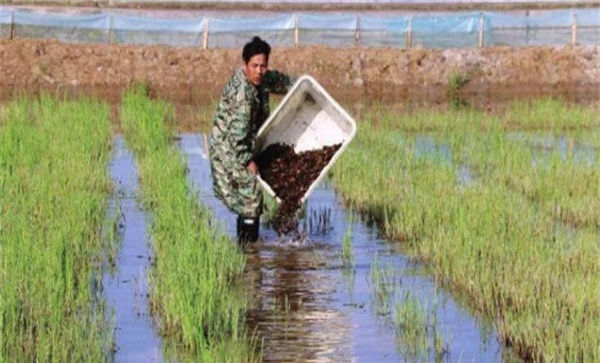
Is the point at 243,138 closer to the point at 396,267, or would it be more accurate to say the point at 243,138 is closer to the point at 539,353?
the point at 396,267

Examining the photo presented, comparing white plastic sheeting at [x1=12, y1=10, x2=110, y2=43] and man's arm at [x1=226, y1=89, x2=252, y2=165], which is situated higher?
white plastic sheeting at [x1=12, y1=10, x2=110, y2=43]

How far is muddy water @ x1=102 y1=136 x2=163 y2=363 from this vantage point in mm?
4844

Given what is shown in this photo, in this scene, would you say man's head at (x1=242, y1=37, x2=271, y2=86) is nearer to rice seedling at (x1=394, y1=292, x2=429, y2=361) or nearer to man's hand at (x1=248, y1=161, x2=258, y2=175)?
man's hand at (x1=248, y1=161, x2=258, y2=175)

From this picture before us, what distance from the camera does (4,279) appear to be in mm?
5195

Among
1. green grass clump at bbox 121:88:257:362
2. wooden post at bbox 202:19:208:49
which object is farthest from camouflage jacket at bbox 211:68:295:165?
wooden post at bbox 202:19:208:49

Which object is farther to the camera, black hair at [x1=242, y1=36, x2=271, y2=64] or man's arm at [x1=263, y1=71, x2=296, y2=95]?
man's arm at [x1=263, y1=71, x2=296, y2=95]

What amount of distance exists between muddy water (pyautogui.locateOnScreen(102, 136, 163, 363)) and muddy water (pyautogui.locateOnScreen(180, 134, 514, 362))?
0.38 m

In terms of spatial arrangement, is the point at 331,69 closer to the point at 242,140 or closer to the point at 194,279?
the point at 242,140

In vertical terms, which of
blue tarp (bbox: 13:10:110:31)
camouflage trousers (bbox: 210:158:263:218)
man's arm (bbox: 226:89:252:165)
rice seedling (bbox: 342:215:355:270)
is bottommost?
rice seedling (bbox: 342:215:355:270)

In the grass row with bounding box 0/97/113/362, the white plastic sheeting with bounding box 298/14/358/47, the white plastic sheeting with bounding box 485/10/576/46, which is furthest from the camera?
the white plastic sheeting with bounding box 485/10/576/46

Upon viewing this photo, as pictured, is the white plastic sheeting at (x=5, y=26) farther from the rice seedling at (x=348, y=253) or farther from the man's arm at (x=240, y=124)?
the rice seedling at (x=348, y=253)

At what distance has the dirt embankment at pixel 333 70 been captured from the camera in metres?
19.8

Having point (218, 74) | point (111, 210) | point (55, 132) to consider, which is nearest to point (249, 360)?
point (111, 210)

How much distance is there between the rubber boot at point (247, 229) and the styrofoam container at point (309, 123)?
0.38 meters
